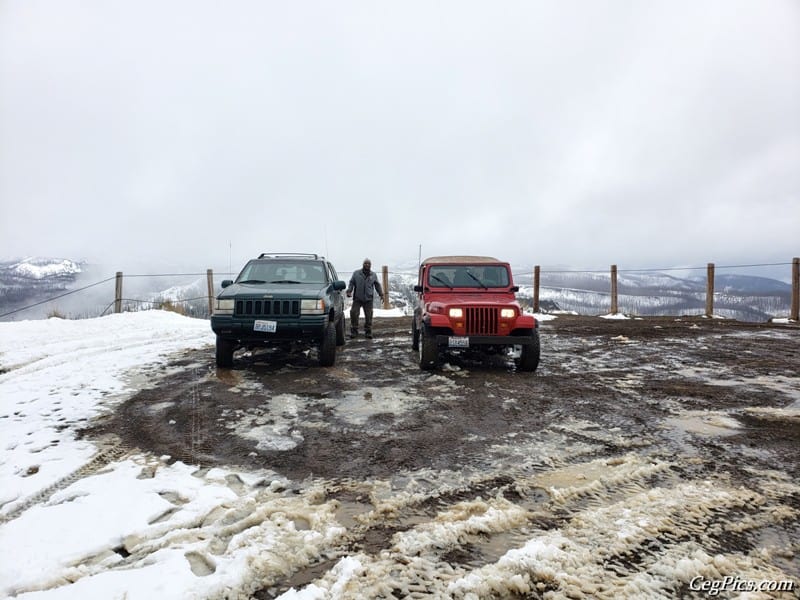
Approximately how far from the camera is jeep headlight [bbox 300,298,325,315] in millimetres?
5801

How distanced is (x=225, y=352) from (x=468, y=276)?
394 cm

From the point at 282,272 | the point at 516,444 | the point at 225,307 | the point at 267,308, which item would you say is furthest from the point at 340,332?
the point at 516,444

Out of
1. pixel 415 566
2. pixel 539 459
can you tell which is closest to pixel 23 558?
pixel 415 566

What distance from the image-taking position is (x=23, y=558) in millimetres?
1911

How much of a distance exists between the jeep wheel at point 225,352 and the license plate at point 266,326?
0.58m

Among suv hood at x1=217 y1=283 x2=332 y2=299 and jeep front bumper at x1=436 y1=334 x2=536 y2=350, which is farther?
suv hood at x1=217 y1=283 x2=332 y2=299

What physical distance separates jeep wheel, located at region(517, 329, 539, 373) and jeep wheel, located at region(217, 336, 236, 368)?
409 cm

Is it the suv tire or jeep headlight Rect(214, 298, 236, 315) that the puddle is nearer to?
jeep headlight Rect(214, 298, 236, 315)

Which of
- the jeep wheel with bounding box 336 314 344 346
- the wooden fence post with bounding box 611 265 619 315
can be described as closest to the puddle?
the jeep wheel with bounding box 336 314 344 346

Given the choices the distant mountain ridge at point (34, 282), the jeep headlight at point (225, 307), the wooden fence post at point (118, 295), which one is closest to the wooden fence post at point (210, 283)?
the wooden fence post at point (118, 295)

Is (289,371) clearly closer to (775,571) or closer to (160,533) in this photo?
(160,533)

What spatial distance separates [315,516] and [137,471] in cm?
148

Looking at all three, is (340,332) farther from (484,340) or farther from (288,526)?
(288,526)

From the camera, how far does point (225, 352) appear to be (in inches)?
235
